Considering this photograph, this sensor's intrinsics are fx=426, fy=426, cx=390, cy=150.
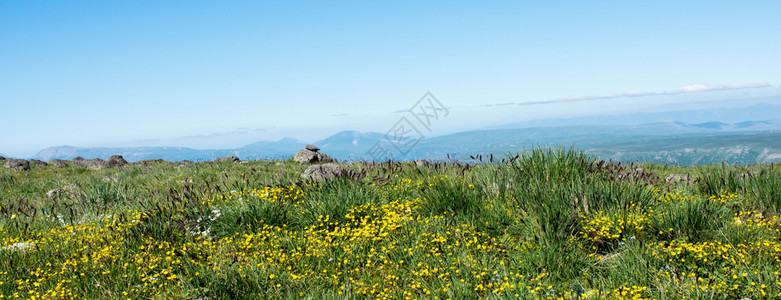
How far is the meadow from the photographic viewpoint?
4.57 m

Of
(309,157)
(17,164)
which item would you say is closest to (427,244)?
(309,157)

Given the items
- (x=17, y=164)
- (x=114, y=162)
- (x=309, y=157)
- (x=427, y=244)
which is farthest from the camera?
(x=114, y=162)

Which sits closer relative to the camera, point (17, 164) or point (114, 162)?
point (17, 164)

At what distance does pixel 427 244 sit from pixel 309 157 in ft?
57.2

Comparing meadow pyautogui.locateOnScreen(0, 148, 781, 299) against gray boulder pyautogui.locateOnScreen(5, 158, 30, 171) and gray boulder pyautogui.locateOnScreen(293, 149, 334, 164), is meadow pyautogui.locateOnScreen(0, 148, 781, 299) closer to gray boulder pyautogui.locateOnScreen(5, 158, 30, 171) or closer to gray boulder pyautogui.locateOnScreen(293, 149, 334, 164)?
gray boulder pyautogui.locateOnScreen(293, 149, 334, 164)

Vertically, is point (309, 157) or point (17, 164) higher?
point (17, 164)

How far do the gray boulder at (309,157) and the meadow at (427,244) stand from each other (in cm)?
1422

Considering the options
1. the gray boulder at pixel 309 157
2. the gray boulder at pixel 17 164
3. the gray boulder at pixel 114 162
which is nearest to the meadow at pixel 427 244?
the gray boulder at pixel 309 157

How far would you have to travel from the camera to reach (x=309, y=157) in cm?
2228

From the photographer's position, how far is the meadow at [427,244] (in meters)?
4.57

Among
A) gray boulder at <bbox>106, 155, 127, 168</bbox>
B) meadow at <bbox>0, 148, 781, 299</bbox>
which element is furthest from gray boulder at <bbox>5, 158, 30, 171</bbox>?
meadow at <bbox>0, 148, 781, 299</bbox>

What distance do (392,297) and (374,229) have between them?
1.39 metres

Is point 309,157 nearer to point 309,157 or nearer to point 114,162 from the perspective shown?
point 309,157

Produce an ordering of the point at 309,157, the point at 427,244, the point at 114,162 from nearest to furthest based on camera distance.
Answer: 1. the point at 427,244
2. the point at 309,157
3. the point at 114,162
